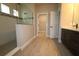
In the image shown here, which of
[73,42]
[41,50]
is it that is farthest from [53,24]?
[73,42]

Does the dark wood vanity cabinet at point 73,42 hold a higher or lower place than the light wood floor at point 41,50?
higher

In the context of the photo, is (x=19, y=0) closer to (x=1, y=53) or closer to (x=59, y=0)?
(x=59, y=0)

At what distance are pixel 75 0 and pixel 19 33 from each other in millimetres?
2808

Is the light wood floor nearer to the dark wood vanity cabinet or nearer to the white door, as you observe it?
the dark wood vanity cabinet

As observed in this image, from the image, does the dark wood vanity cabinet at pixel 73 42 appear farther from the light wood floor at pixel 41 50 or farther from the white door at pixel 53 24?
the white door at pixel 53 24

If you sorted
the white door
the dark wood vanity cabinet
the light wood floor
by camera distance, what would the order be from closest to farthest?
the dark wood vanity cabinet < the light wood floor < the white door

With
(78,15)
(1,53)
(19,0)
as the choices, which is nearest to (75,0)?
(19,0)

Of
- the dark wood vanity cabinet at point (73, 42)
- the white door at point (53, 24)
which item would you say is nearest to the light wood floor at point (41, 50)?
the dark wood vanity cabinet at point (73, 42)

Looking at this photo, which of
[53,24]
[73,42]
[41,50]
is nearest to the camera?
[73,42]

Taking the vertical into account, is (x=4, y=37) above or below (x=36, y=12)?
below

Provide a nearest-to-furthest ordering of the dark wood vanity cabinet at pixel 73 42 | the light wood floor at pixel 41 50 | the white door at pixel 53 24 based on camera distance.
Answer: the dark wood vanity cabinet at pixel 73 42 → the light wood floor at pixel 41 50 → the white door at pixel 53 24

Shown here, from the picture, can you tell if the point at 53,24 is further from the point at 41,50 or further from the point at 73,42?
the point at 73,42

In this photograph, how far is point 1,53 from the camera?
2104mm

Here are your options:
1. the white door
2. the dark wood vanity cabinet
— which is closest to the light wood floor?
the dark wood vanity cabinet
